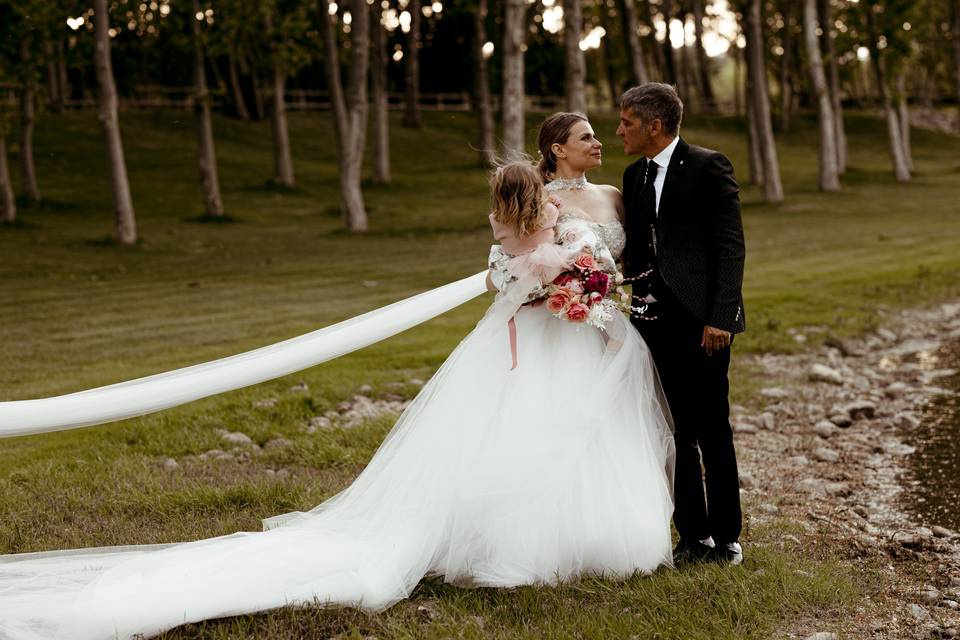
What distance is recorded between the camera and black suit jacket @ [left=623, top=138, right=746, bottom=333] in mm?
5324

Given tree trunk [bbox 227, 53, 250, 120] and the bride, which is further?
tree trunk [bbox 227, 53, 250, 120]

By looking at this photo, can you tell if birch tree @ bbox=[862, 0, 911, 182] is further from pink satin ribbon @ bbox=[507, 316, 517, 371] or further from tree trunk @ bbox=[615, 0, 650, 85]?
pink satin ribbon @ bbox=[507, 316, 517, 371]

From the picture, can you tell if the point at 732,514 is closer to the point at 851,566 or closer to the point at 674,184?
the point at 851,566

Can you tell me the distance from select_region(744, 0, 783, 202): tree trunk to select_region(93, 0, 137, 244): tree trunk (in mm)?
18946

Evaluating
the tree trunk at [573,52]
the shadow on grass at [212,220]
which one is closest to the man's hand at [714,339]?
the tree trunk at [573,52]

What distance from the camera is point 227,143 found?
44406 mm

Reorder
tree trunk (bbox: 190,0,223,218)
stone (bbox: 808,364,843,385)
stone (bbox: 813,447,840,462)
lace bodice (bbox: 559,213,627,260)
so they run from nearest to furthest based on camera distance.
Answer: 1. lace bodice (bbox: 559,213,627,260)
2. stone (bbox: 813,447,840,462)
3. stone (bbox: 808,364,843,385)
4. tree trunk (bbox: 190,0,223,218)

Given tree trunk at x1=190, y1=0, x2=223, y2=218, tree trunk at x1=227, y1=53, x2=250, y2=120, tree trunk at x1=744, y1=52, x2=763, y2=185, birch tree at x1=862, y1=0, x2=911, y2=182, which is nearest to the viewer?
tree trunk at x1=190, y1=0, x2=223, y2=218

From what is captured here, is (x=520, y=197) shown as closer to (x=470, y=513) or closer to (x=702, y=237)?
(x=702, y=237)

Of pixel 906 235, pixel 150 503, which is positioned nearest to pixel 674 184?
pixel 150 503

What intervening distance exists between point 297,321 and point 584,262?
9066 millimetres

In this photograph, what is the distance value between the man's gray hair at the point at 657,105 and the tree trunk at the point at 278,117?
85.3 ft

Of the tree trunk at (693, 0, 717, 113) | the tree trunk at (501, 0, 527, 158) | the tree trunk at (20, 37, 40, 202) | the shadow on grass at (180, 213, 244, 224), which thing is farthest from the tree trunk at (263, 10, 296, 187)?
the tree trunk at (693, 0, 717, 113)

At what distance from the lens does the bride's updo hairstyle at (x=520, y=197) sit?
5293 mm
